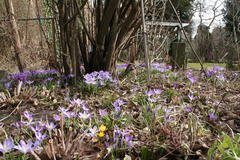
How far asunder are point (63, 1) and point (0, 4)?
7008 millimetres

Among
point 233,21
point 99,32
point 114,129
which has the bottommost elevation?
point 114,129

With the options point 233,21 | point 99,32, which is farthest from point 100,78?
point 233,21

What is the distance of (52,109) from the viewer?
205 centimetres

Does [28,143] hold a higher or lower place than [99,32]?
lower

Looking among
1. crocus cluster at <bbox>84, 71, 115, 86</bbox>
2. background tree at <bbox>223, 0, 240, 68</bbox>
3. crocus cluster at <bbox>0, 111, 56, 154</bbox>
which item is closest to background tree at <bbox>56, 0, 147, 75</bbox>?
crocus cluster at <bbox>84, 71, 115, 86</bbox>

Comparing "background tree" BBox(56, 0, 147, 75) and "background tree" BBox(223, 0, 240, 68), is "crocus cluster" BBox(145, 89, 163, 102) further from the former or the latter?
"background tree" BBox(223, 0, 240, 68)

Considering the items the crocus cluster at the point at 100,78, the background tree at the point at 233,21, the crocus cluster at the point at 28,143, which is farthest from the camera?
the background tree at the point at 233,21

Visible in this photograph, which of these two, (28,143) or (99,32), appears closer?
(28,143)

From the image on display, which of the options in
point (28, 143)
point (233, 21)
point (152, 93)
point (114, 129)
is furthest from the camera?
point (233, 21)

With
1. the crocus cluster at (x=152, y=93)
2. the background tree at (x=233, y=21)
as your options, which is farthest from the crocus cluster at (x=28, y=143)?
the background tree at (x=233, y=21)

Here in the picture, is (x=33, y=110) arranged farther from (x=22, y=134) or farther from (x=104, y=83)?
(x=104, y=83)

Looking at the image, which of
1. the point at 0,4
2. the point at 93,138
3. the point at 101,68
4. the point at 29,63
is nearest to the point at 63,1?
the point at 101,68

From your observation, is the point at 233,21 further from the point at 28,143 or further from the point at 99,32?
the point at 28,143

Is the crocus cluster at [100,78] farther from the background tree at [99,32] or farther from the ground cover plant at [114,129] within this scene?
the background tree at [99,32]
